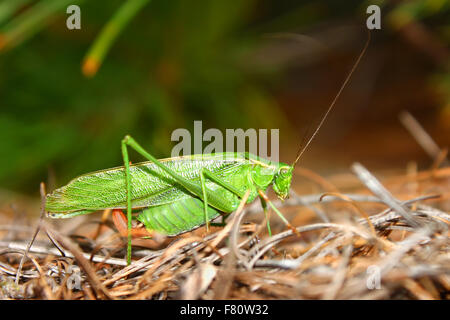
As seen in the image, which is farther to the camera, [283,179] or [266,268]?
[283,179]

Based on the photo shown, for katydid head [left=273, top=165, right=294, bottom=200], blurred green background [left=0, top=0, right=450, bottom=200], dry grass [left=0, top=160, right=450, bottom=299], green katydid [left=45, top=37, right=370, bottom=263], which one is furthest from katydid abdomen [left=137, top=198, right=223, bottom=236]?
blurred green background [left=0, top=0, right=450, bottom=200]

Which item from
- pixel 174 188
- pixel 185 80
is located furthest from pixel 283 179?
pixel 185 80

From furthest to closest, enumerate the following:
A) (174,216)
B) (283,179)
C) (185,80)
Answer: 1. (185,80)
2. (283,179)
3. (174,216)

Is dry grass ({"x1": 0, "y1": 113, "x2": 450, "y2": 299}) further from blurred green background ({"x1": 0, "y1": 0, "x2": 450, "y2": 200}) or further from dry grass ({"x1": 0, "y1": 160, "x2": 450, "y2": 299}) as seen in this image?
blurred green background ({"x1": 0, "y1": 0, "x2": 450, "y2": 200})

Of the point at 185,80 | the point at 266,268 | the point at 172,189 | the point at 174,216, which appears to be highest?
the point at 185,80

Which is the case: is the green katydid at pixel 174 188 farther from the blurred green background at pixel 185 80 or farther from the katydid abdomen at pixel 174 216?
the blurred green background at pixel 185 80

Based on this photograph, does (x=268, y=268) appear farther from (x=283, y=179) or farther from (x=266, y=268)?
(x=283, y=179)

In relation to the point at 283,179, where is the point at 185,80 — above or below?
above

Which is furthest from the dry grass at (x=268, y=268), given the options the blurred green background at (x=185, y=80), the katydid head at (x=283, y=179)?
the blurred green background at (x=185, y=80)
